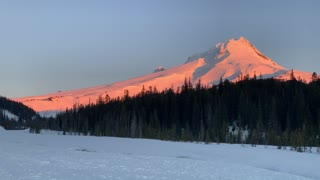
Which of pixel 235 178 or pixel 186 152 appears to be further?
pixel 186 152

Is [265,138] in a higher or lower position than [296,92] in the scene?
lower

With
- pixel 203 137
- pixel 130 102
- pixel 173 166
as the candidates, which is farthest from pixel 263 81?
pixel 173 166

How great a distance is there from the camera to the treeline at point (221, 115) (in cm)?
7488

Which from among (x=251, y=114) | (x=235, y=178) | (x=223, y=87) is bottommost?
(x=235, y=178)

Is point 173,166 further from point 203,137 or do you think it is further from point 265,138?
point 203,137

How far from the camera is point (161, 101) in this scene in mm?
103312

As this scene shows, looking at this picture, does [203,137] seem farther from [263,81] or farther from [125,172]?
[125,172]

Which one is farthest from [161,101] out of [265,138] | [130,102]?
[265,138]

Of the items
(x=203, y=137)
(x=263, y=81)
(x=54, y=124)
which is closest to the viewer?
(x=203, y=137)

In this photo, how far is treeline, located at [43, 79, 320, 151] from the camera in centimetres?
7488

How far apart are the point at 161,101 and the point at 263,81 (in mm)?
25797

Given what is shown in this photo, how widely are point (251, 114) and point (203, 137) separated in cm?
1265

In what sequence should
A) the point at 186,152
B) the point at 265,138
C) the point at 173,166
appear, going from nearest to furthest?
1. the point at 173,166
2. the point at 186,152
3. the point at 265,138

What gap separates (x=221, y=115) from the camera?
8581 centimetres
